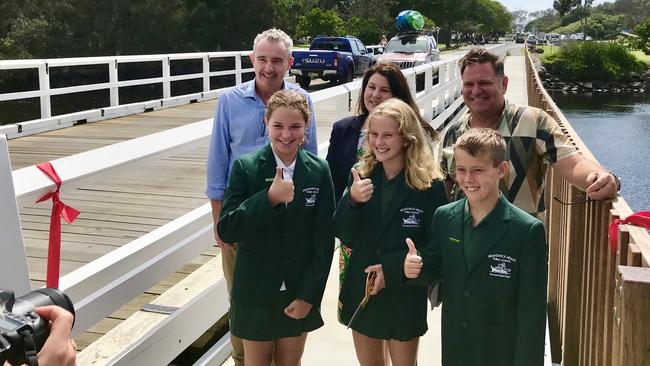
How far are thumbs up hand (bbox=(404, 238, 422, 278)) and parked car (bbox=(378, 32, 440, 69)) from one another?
60.0 feet

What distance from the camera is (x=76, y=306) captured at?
2.91 metres

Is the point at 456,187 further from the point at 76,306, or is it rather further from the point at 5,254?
the point at 5,254

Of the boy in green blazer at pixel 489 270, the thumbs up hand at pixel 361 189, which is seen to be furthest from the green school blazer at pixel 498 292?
the thumbs up hand at pixel 361 189

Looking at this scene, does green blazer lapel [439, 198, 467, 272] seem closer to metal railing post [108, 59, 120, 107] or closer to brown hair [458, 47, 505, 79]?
brown hair [458, 47, 505, 79]

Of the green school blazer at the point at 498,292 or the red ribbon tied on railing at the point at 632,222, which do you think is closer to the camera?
→ the red ribbon tied on railing at the point at 632,222

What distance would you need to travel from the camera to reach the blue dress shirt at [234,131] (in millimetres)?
3650

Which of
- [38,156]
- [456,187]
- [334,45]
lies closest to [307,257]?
[456,187]

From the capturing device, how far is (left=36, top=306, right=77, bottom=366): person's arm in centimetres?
177

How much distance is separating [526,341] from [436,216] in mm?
583

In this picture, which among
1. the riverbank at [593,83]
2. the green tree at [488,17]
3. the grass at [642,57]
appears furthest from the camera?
the green tree at [488,17]

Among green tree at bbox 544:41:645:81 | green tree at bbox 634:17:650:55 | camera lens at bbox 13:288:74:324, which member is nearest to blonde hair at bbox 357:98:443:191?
camera lens at bbox 13:288:74:324

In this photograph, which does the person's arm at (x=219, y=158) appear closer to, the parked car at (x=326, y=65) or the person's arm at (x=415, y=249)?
the person's arm at (x=415, y=249)

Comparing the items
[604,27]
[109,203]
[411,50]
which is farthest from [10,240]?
[604,27]

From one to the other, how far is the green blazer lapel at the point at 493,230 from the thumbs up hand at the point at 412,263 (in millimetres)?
197
